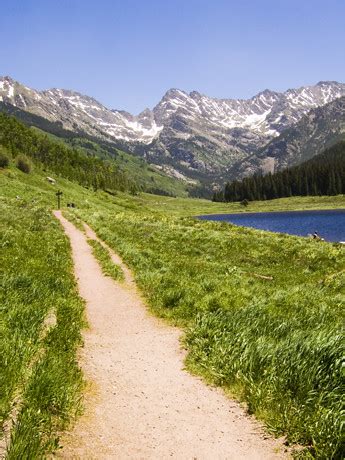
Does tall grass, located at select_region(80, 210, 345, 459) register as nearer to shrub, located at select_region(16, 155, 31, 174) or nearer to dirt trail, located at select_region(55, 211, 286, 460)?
dirt trail, located at select_region(55, 211, 286, 460)

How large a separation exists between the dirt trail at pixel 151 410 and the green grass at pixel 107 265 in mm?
7932

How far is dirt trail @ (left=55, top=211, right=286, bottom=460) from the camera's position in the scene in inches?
275

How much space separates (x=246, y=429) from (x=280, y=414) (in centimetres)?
76

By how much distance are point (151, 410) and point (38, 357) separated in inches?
125

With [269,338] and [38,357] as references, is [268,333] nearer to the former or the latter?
[269,338]

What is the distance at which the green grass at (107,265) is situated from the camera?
72.2 feet

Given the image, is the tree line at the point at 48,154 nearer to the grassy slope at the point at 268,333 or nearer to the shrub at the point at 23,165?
the shrub at the point at 23,165

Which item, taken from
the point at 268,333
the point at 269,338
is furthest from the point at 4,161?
the point at 269,338

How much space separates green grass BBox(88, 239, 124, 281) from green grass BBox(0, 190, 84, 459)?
3974 mm

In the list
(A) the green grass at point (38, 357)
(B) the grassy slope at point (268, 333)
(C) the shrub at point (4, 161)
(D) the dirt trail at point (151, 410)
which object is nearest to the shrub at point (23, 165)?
(C) the shrub at point (4, 161)

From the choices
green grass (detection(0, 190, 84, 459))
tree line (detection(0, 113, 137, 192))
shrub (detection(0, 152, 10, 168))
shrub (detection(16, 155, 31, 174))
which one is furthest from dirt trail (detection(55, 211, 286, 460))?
tree line (detection(0, 113, 137, 192))

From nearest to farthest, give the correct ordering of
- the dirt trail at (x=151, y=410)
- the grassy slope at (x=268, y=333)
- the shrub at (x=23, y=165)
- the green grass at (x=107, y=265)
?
the dirt trail at (x=151, y=410)
the grassy slope at (x=268, y=333)
the green grass at (x=107, y=265)
the shrub at (x=23, y=165)

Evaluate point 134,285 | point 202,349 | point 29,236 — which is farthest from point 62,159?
point 202,349

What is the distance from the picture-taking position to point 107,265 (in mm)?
24188
